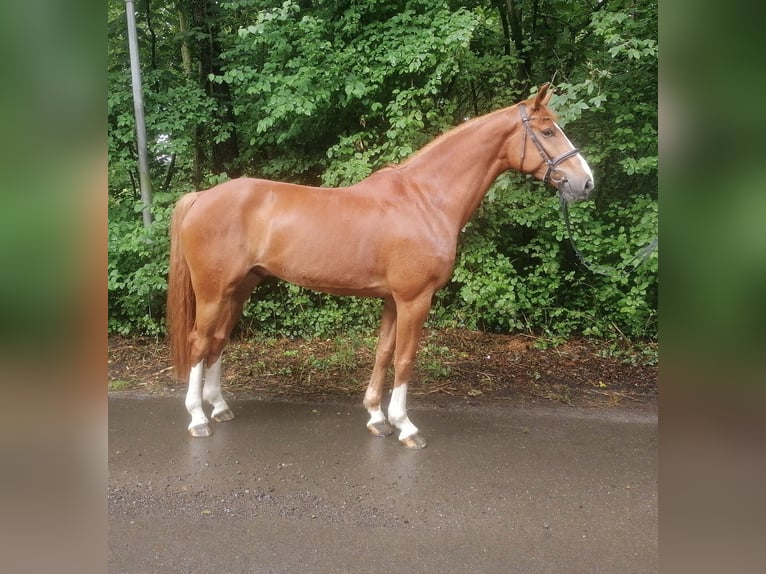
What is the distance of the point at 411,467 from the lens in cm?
305

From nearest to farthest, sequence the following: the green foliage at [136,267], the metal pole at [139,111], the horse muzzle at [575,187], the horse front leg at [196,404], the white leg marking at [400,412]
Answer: the horse muzzle at [575,187]
the white leg marking at [400,412]
the horse front leg at [196,404]
the metal pole at [139,111]
the green foliage at [136,267]

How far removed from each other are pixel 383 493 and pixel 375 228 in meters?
1.60

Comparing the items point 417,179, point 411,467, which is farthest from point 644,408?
point 417,179

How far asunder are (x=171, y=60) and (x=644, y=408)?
22.4 feet

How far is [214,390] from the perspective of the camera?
3.79m

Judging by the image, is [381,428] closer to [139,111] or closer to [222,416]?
[222,416]

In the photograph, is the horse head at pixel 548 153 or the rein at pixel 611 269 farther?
the horse head at pixel 548 153

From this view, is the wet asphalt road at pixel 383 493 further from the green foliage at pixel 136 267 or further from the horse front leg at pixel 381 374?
the green foliage at pixel 136 267

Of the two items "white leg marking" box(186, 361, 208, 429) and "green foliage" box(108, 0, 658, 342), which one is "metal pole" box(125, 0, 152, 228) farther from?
"white leg marking" box(186, 361, 208, 429)

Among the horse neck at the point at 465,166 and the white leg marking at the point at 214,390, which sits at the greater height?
the horse neck at the point at 465,166

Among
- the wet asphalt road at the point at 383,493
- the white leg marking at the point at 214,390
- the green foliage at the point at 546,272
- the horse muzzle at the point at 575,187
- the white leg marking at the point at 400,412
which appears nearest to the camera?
the wet asphalt road at the point at 383,493

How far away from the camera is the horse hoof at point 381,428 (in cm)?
352

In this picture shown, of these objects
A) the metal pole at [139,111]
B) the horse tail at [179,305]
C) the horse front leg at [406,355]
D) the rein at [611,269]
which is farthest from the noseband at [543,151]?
the metal pole at [139,111]

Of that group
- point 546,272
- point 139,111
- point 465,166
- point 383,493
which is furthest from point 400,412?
point 139,111
